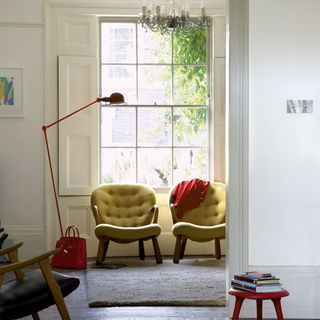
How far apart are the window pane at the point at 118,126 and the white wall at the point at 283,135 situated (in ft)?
10.7

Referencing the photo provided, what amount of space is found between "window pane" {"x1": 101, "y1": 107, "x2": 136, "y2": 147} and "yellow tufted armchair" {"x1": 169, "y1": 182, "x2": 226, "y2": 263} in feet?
2.64

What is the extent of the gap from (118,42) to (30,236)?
2324 millimetres

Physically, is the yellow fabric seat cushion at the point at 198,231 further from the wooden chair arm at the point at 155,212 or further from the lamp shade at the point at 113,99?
the lamp shade at the point at 113,99

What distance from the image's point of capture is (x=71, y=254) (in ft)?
25.8

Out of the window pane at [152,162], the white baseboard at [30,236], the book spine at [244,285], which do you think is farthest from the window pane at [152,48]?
the book spine at [244,285]

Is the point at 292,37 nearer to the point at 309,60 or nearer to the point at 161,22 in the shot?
the point at 309,60

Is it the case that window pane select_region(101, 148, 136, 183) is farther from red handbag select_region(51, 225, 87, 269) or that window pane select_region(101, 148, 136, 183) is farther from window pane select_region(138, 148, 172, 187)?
red handbag select_region(51, 225, 87, 269)

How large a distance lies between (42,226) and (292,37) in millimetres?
3920

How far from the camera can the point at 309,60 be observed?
18.7 ft

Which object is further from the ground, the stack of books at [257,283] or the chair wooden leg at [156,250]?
the stack of books at [257,283]

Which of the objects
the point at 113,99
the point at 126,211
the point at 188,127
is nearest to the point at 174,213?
the point at 126,211

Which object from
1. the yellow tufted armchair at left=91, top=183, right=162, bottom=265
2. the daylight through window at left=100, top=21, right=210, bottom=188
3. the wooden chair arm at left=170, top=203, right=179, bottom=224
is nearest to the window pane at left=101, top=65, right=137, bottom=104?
the daylight through window at left=100, top=21, right=210, bottom=188

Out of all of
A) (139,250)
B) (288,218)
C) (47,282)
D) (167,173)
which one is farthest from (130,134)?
(47,282)

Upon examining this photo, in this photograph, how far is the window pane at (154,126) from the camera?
28.9 feet
